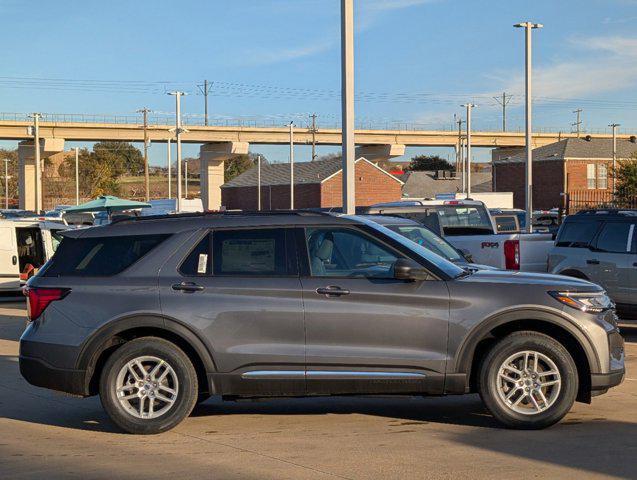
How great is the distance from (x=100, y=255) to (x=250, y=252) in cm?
132

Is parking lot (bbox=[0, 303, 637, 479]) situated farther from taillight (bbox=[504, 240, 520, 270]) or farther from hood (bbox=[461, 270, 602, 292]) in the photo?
taillight (bbox=[504, 240, 520, 270])

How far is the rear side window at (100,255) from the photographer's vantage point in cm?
867

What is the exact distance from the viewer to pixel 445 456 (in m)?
7.37

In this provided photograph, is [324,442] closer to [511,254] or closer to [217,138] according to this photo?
[511,254]

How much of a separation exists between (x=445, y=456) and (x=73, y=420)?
376cm

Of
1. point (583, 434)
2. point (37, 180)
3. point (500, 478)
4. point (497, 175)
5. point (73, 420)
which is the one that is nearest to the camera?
point (500, 478)

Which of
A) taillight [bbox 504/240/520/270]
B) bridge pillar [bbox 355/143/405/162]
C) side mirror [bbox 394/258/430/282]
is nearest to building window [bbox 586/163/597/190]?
bridge pillar [bbox 355/143/405/162]

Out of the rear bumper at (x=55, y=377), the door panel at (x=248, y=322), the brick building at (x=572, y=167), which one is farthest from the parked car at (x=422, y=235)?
the brick building at (x=572, y=167)

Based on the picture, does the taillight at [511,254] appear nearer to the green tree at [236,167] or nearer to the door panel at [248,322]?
the door panel at [248,322]

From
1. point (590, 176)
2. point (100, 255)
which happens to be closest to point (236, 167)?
point (590, 176)

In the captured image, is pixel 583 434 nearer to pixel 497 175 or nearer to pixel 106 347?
pixel 106 347

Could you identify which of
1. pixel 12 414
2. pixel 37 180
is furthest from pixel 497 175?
pixel 12 414

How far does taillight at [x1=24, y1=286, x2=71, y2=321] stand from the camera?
859 cm

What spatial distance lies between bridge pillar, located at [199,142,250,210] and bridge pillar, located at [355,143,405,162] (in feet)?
39.7
